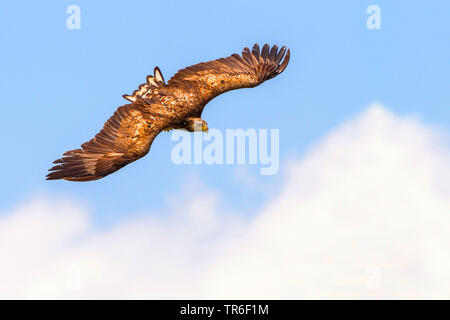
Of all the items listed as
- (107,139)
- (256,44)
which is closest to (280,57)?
(256,44)

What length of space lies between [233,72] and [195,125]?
6.37 ft

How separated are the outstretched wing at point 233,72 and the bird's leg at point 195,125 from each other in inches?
21.0

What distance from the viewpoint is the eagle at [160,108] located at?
16.5 metres

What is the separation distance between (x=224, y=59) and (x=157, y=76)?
2029 mm

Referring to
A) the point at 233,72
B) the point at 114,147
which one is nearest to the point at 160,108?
the point at 114,147

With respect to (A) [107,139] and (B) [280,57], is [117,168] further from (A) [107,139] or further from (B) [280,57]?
(B) [280,57]

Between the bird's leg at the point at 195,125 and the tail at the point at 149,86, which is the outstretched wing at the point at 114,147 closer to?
the tail at the point at 149,86

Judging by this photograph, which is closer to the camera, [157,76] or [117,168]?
[117,168]

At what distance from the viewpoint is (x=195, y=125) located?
60.4 ft

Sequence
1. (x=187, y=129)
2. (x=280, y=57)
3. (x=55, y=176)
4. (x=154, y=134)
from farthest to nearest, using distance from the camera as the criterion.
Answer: (x=280, y=57) < (x=187, y=129) < (x=154, y=134) < (x=55, y=176)

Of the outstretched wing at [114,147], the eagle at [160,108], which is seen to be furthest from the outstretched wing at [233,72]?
the outstretched wing at [114,147]

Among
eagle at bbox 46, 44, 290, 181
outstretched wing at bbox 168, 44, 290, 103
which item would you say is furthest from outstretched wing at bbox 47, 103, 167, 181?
outstretched wing at bbox 168, 44, 290, 103

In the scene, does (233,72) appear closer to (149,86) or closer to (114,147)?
(149,86)

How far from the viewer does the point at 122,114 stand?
1744cm
